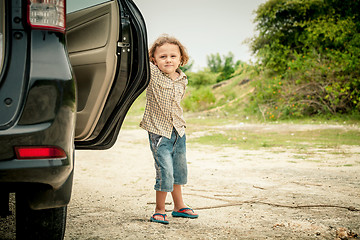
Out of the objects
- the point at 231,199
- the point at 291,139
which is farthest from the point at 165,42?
the point at 291,139

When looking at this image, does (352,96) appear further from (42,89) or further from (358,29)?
(42,89)

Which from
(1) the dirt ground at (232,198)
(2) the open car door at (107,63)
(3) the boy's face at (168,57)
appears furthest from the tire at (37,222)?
(3) the boy's face at (168,57)

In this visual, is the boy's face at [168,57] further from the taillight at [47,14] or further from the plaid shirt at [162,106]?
the taillight at [47,14]

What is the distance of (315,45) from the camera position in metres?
15.6

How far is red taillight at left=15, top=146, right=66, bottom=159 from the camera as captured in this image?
5.65 ft

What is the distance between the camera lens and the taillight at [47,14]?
1841 mm

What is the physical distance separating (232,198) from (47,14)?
2.57 metres

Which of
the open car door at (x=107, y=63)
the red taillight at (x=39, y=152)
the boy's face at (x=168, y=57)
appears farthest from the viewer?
the boy's face at (x=168, y=57)

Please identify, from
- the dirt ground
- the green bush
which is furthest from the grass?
the green bush

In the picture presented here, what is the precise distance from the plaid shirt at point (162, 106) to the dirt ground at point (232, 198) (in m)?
0.74

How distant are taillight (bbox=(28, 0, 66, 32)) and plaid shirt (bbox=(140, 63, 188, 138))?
133 cm

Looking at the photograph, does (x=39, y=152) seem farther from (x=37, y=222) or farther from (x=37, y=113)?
(x=37, y=222)

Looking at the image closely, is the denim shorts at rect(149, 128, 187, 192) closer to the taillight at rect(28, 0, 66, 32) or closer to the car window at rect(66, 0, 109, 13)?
the car window at rect(66, 0, 109, 13)

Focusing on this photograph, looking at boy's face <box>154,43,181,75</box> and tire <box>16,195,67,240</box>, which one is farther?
boy's face <box>154,43,181,75</box>
